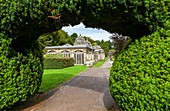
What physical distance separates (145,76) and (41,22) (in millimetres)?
3314

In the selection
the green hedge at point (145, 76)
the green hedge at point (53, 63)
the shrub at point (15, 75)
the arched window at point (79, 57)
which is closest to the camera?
the green hedge at point (145, 76)

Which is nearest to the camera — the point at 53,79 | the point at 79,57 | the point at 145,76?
the point at 145,76

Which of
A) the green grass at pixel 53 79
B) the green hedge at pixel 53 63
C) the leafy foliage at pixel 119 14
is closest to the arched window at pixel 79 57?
the green hedge at pixel 53 63

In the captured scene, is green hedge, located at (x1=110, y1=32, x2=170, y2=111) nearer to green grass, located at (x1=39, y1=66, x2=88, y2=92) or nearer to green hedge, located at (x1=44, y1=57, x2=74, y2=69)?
green grass, located at (x1=39, y1=66, x2=88, y2=92)

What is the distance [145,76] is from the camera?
405cm

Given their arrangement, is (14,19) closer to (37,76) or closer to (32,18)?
(32,18)

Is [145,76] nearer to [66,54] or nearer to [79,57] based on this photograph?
[79,57]

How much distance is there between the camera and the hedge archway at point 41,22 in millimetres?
4355

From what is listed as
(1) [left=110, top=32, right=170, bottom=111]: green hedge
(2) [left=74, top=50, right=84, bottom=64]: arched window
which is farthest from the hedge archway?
(2) [left=74, top=50, right=84, bottom=64]: arched window

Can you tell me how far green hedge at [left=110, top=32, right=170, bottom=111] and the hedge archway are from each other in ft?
1.17

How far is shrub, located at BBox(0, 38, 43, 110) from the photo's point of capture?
6.05 metres

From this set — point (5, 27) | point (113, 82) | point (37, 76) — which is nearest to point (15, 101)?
point (37, 76)

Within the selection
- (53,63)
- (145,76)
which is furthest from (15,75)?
(53,63)

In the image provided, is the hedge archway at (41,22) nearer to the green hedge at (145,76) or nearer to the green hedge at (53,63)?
the green hedge at (145,76)
